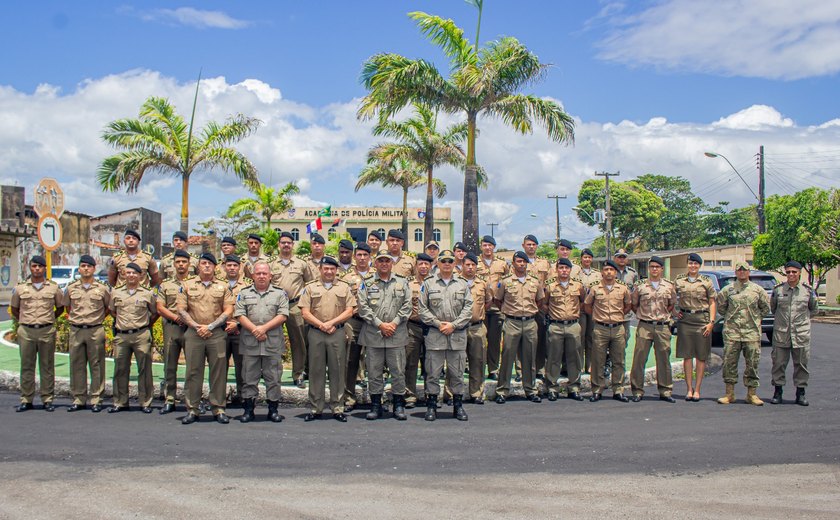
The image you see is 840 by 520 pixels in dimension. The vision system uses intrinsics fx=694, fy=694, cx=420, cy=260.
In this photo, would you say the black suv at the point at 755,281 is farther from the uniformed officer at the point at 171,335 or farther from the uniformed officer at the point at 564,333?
the uniformed officer at the point at 171,335

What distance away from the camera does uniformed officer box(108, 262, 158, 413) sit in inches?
307

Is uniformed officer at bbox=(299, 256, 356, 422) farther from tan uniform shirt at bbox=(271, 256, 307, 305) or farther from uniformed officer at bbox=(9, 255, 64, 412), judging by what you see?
uniformed officer at bbox=(9, 255, 64, 412)

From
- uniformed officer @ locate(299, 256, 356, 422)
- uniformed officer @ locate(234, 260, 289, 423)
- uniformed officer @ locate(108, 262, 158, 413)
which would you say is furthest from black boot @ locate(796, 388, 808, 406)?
uniformed officer @ locate(108, 262, 158, 413)

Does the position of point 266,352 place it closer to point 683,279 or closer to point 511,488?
point 511,488

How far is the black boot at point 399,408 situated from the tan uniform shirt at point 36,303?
4079 mm

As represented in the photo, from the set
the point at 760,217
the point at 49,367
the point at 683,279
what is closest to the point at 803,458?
the point at 683,279

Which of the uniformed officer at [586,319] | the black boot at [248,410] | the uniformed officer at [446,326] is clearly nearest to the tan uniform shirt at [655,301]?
the uniformed officer at [586,319]

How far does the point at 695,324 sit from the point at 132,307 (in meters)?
6.82

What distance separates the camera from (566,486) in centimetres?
516

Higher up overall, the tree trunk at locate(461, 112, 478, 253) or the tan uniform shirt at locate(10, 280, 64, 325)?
the tree trunk at locate(461, 112, 478, 253)

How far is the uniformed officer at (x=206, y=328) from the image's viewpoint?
741cm

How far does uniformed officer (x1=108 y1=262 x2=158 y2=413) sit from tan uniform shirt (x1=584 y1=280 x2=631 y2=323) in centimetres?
541

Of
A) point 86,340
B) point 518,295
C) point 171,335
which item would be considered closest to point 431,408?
point 518,295

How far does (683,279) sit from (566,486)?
4.82 metres
